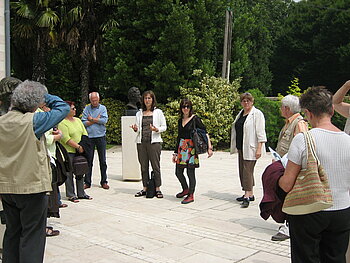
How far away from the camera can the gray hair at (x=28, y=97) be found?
11.6ft

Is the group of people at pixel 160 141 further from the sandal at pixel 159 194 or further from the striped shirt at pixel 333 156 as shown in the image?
the striped shirt at pixel 333 156

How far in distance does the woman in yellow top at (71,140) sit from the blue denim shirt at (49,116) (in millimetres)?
3582

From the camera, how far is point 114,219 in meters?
6.45

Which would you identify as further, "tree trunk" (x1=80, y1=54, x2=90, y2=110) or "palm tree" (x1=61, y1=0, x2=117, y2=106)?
"tree trunk" (x1=80, y1=54, x2=90, y2=110)

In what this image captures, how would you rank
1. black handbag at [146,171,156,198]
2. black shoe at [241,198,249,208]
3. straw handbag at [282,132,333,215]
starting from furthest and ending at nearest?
black handbag at [146,171,156,198] < black shoe at [241,198,249,208] < straw handbag at [282,132,333,215]

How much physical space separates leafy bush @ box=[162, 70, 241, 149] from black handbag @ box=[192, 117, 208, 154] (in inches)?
327

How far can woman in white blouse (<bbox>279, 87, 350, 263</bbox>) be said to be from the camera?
2.99 m

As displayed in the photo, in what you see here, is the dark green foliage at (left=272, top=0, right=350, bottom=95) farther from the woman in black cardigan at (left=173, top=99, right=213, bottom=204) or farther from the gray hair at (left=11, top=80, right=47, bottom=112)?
the gray hair at (left=11, top=80, right=47, bottom=112)

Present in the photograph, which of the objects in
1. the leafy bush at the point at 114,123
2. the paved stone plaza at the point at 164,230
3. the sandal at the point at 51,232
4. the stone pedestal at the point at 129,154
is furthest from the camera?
the leafy bush at the point at 114,123

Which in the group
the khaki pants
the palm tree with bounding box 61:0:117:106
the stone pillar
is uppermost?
the palm tree with bounding box 61:0:117:106

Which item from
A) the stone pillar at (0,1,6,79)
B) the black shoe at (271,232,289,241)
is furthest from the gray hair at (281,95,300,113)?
the stone pillar at (0,1,6,79)

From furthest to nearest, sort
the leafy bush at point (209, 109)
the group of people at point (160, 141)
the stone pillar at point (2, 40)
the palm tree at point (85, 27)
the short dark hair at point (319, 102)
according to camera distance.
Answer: the palm tree at point (85, 27), the leafy bush at point (209, 109), the group of people at point (160, 141), the stone pillar at point (2, 40), the short dark hair at point (319, 102)

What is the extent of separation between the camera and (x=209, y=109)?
15.9m

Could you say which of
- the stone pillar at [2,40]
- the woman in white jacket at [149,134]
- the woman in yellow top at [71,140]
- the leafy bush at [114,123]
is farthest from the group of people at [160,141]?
the leafy bush at [114,123]
